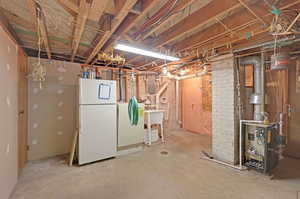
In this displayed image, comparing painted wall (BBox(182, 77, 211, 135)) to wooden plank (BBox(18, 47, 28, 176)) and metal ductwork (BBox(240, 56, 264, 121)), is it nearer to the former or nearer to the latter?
metal ductwork (BBox(240, 56, 264, 121))

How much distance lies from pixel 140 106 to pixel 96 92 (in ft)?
4.30

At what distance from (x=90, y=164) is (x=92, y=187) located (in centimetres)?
92

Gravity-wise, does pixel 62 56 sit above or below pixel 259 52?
above

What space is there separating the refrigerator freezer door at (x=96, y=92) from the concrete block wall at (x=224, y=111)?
2.46 metres

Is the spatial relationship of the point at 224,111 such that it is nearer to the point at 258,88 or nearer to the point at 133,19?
the point at 258,88

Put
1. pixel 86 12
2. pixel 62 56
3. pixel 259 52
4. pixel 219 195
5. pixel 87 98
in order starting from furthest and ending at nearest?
pixel 62 56, pixel 87 98, pixel 259 52, pixel 219 195, pixel 86 12

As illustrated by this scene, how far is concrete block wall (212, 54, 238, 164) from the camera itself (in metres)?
3.10

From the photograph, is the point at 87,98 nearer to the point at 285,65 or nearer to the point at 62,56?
the point at 62,56

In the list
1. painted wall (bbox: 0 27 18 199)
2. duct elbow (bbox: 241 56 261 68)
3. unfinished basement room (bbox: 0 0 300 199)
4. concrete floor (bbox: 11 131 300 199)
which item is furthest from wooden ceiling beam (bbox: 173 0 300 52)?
painted wall (bbox: 0 27 18 199)

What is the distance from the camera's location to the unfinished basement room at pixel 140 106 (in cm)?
205

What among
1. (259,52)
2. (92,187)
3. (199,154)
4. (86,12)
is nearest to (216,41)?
(259,52)

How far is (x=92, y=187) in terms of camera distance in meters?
2.37

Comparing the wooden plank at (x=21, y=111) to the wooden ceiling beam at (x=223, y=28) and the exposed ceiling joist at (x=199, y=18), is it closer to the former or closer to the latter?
the exposed ceiling joist at (x=199, y=18)

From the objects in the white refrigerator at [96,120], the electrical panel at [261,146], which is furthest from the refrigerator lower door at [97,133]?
the electrical panel at [261,146]
